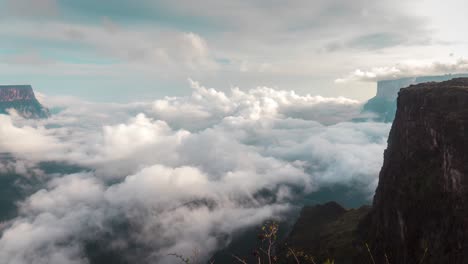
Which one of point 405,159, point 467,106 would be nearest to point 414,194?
point 405,159

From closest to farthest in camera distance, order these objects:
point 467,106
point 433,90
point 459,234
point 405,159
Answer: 1. point 459,234
2. point 467,106
3. point 433,90
4. point 405,159

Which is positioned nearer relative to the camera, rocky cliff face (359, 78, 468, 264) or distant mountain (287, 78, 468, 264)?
distant mountain (287, 78, 468, 264)

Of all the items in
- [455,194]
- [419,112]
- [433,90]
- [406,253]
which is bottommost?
[406,253]

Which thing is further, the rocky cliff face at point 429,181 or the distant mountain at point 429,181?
the rocky cliff face at point 429,181

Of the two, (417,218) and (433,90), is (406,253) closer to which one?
(417,218)

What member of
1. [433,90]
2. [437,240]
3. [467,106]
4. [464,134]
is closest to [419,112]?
[433,90]

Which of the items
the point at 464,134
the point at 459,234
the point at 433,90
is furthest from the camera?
the point at 433,90

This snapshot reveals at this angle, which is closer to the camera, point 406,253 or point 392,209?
point 406,253

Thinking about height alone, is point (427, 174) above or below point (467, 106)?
below
